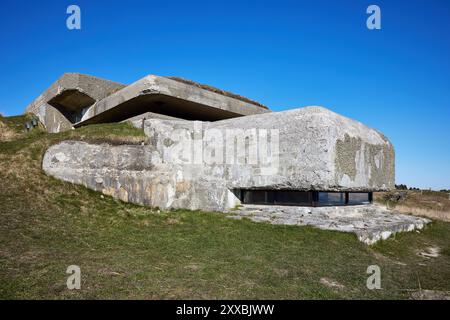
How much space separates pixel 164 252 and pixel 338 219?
5310 mm

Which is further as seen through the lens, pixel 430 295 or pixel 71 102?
pixel 71 102

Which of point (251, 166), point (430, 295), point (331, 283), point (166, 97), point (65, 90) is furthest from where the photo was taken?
point (65, 90)

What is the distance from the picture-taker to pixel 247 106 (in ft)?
48.7

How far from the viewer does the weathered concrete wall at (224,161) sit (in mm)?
9375

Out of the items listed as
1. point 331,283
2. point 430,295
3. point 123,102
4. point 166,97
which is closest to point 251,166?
point 166,97

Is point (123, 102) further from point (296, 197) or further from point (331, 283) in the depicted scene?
point (331, 283)

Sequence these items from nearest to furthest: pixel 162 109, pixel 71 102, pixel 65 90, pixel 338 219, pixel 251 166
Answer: pixel 338 219
pixel 251 166
pixel 162 109
pixel 65 90
pixel 71 102

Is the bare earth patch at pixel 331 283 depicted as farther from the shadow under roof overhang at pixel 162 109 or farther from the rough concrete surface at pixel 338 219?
the shadow under roof overhang at pixel 162 109

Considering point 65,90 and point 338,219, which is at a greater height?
point 65,90

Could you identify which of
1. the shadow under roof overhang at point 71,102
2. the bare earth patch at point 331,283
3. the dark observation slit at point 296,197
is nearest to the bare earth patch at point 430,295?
the bare earth patch at point 331,283

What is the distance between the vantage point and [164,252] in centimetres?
652

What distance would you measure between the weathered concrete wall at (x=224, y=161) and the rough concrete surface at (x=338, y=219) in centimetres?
77

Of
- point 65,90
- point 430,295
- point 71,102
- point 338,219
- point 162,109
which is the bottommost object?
point 430,295
